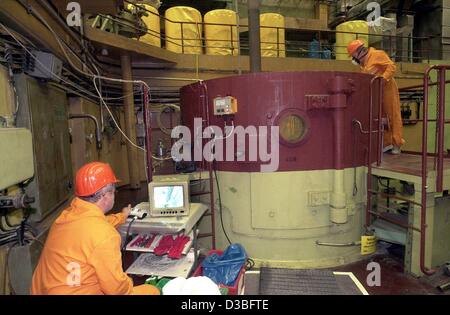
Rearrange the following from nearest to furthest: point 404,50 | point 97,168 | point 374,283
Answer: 1. point 97,168
2. point 374,283
3. point 404,50

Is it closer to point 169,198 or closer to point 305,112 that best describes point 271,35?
point 305,112

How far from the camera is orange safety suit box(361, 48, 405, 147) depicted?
13.0ft

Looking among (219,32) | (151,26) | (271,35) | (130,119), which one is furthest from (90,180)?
(271,35)

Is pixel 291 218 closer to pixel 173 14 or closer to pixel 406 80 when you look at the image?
pixel 173 14

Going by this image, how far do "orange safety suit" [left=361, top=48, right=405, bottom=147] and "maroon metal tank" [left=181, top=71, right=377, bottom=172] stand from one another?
642 millimetres

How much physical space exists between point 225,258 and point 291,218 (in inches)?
47.1

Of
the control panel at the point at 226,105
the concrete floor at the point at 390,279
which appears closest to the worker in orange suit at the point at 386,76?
the concrete floor at the point at 390,279

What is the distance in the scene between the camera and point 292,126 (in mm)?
3381

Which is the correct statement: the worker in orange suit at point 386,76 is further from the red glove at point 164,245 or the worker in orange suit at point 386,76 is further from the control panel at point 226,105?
the red glove at point 164,245

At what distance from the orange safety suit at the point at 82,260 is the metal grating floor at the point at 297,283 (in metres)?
1.21

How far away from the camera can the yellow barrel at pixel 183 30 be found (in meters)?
6.52

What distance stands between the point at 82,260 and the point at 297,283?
1735 millimetres
